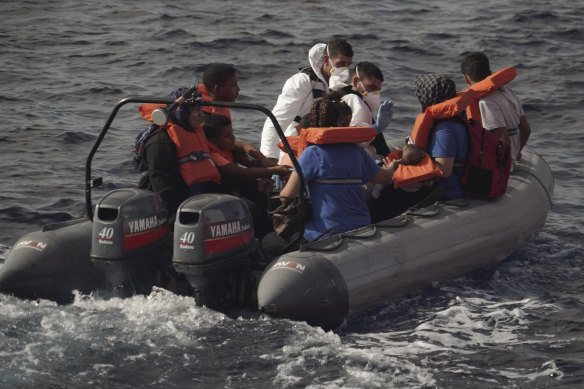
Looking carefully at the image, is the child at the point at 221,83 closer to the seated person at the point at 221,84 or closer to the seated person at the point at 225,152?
the seated person at the point at 221,84

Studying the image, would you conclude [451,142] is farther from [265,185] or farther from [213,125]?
[213,125]

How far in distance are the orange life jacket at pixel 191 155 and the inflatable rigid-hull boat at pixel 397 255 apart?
807 millimetres

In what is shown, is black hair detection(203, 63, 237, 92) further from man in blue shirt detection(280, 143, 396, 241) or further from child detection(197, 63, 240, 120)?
man in blue shirt detection(280, 143, 396, 241)

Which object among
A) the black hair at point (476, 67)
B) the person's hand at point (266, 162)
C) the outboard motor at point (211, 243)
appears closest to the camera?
the outboard motor at point (211, 243)

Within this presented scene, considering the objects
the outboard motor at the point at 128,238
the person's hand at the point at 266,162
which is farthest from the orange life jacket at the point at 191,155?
the person's hand at the point at 266,162

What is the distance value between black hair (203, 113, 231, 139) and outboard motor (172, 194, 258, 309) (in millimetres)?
1061

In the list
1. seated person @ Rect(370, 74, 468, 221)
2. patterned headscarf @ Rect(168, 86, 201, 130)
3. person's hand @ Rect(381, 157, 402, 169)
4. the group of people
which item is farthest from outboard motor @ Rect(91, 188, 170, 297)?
seated person @ Rect(370, 74, 468, 221)

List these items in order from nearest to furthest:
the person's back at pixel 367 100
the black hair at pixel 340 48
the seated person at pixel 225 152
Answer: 1. the seated person at pixel 225 152
2. the person's back at pixel 367 100
3. the black hair at pixel 340 48

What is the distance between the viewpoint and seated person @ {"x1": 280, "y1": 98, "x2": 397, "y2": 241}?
6.64m

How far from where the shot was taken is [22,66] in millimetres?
14734

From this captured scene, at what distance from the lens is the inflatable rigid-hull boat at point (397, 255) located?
20.4ft

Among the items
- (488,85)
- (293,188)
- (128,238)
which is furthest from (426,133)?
(128,238)

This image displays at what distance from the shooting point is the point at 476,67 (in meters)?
8.30

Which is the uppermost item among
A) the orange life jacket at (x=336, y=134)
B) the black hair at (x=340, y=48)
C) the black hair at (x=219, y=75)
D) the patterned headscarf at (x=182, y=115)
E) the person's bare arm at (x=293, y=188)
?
the black hair at (x=340, y=48)
